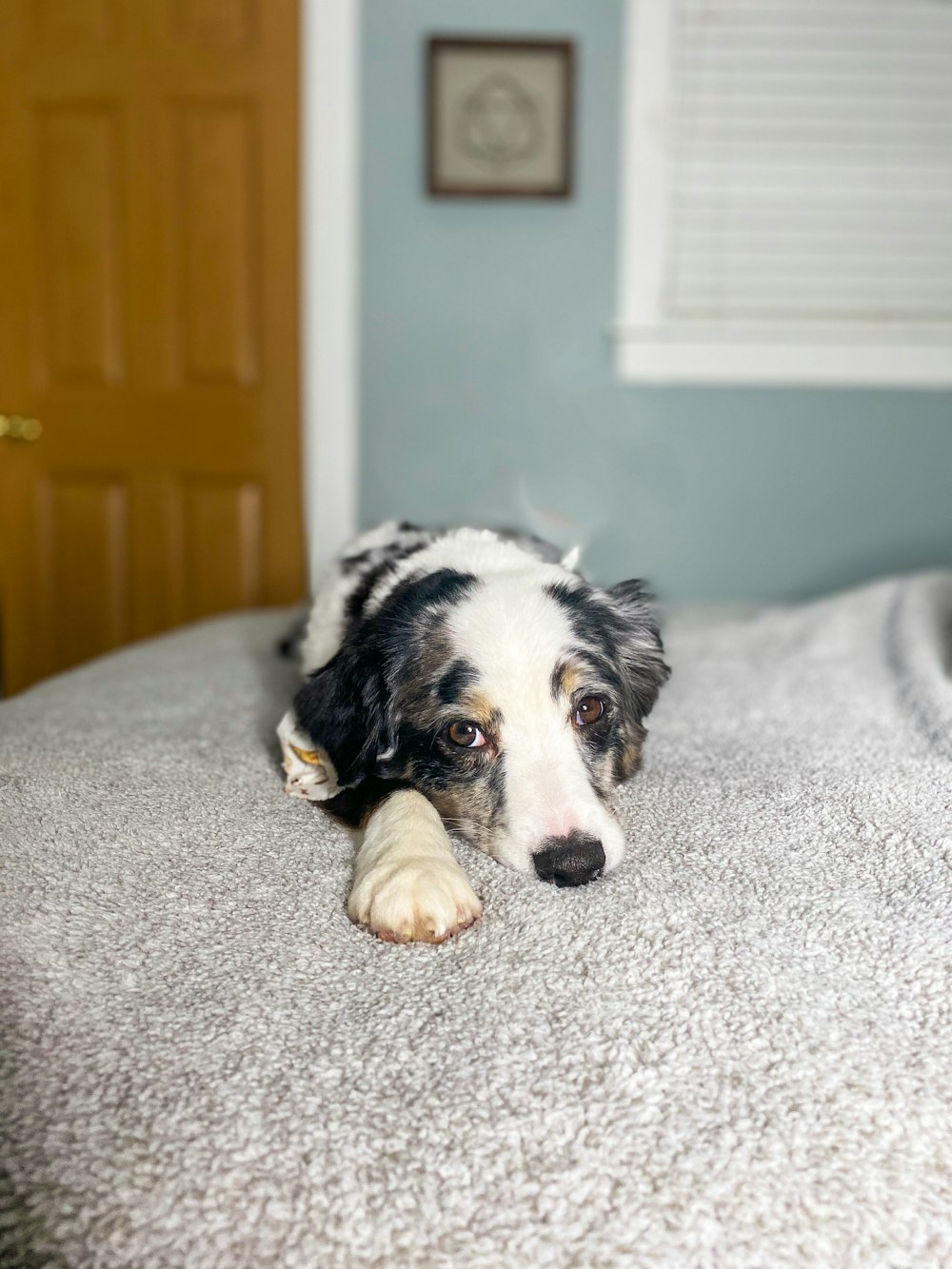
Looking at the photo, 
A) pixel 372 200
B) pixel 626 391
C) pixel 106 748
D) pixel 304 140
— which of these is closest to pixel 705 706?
pixel 106 748

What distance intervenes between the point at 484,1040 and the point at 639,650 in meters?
0.81

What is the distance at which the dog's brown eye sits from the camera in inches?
53.4

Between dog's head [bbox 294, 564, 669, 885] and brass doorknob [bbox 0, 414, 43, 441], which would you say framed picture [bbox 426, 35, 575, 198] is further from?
dog's head [bbox 294, 564, 669, 885]

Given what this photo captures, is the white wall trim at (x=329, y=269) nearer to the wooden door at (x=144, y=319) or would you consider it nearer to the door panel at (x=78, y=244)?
the wooden door at (x=144, y=319)

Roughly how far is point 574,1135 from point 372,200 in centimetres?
352

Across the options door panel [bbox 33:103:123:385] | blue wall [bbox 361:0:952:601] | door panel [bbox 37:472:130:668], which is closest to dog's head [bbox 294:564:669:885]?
blue wall [bbox 361:0:952:601]

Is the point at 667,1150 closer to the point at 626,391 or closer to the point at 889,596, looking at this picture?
the point at 889,596

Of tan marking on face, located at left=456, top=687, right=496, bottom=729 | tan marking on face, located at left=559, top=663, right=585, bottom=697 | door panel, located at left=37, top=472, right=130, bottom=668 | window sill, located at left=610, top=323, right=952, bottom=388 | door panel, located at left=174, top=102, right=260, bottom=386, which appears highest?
door panel, located at left=174, top=102, right=260, bottom=386

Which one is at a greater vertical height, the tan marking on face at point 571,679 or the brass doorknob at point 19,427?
the brass doorknob at point 19,427

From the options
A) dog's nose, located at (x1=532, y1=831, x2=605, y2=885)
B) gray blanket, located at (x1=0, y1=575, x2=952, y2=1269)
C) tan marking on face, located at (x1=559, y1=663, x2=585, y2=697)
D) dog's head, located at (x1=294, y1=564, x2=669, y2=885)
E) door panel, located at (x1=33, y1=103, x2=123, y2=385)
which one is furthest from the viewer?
door panel, located at (x1=33, y1=103, x2=123, y2=385)

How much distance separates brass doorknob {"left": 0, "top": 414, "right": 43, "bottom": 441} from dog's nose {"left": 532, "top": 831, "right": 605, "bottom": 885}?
344 cm

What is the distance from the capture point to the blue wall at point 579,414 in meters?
3.61

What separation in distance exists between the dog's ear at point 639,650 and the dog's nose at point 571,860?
1.26ft

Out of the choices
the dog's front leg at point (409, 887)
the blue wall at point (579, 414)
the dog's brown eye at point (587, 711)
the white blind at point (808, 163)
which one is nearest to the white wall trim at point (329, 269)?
the blue wall at point (579, 414)
